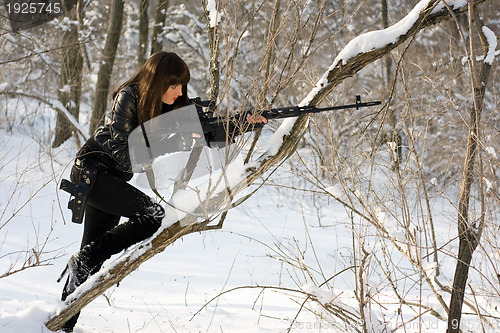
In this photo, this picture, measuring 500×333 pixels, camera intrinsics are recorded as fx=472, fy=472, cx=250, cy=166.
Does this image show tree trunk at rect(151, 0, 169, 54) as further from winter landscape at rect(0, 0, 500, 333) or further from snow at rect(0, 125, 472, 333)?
snow at rect(0, 125, 472, 333)

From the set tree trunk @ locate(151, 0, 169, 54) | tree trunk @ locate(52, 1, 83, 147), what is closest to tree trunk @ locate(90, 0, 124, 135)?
tree trunk @ locate(52, 1, 83, 147)

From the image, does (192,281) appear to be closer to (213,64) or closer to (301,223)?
(301,223)

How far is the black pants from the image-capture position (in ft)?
8.16

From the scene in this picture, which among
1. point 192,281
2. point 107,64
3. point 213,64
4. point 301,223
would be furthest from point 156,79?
point 107,64

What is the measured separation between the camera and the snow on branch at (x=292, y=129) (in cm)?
244

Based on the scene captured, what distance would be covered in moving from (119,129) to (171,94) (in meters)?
0.32

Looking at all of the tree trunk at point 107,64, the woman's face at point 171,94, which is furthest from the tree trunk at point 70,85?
the woman's face at point 171,94

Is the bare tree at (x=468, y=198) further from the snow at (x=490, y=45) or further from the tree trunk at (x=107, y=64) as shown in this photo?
the tree trunk at (x=107, y=64)

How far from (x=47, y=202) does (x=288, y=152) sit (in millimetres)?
5342

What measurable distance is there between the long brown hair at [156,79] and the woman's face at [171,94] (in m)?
0.05

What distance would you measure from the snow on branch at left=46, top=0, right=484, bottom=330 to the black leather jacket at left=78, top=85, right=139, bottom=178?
452mm

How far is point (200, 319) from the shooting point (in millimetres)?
3287

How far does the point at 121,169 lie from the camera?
100 inches

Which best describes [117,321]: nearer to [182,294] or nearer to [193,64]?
[182,294]
